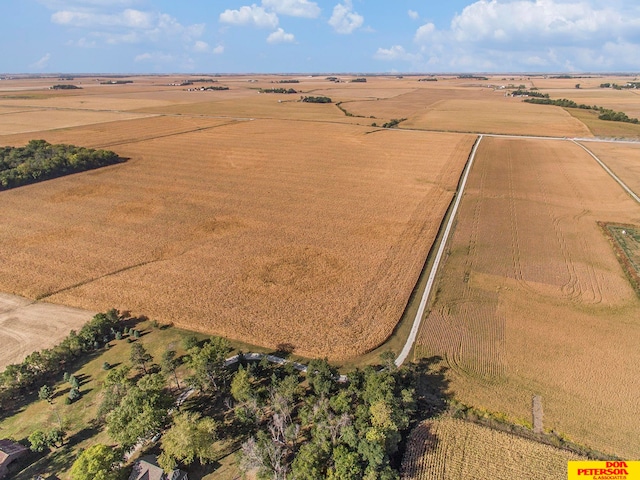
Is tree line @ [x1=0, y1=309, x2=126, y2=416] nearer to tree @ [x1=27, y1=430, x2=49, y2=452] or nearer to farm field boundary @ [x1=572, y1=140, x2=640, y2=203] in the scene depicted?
tree @ [x1=27, y1=430, x2=49, y2=452]

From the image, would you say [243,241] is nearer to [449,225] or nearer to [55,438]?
[55,438]

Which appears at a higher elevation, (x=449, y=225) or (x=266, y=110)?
(x=266, y=110)

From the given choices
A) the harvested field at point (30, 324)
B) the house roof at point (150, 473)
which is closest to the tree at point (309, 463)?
the house roof at point (150, 473)

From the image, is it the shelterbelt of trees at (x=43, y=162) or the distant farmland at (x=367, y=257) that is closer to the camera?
the distant farmland at (x=367, y=257)

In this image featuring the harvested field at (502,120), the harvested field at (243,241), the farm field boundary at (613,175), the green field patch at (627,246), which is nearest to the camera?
the harvested field at (243,241)

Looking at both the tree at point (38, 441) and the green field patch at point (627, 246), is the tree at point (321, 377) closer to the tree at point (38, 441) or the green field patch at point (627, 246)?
the tree at point (38, 441)

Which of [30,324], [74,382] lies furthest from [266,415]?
[30,324]

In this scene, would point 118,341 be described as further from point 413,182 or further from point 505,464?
point 413,182
